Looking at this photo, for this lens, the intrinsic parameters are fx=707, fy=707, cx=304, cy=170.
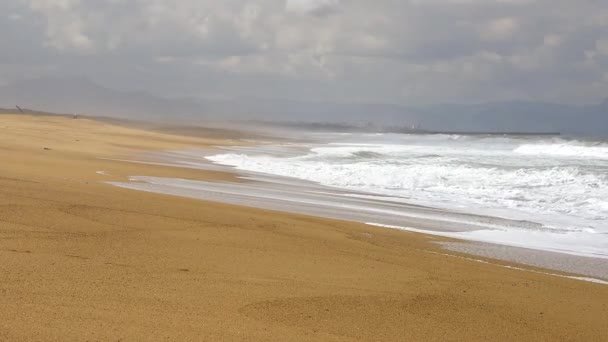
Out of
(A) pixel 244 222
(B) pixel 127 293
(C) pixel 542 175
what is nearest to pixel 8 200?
(A) pixel 244 222

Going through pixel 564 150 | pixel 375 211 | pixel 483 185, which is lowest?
pixel 375 211

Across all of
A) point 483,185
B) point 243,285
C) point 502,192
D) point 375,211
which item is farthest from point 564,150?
point 243,285

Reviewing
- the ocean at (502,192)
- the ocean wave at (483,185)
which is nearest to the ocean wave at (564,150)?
the ocean at (502,192)

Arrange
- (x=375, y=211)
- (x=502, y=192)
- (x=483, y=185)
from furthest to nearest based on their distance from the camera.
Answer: (x=483, y=185) < (x=502, y=192) < (x=375, y=211)

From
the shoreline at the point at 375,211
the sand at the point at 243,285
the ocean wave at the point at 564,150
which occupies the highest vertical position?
the ocean wave at the point at 564,150

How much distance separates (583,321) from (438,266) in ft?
6.67

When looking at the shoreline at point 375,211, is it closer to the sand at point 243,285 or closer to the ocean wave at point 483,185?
the sand at point 243,285

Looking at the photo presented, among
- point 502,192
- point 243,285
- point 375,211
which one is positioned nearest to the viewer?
point 243,285

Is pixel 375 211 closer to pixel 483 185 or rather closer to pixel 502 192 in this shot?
pixel 502 192

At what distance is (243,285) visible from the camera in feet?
19.6

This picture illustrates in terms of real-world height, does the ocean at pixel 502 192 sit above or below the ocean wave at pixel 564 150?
below

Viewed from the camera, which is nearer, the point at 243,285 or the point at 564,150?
the point at 243,285

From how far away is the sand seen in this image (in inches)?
189

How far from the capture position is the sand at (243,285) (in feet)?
15.7
